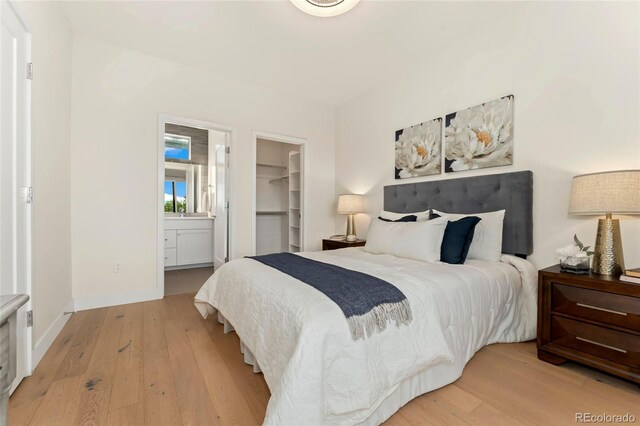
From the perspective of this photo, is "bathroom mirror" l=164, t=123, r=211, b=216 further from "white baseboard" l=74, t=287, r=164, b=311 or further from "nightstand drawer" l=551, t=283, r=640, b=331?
"nightstand drawer" l=551, t=283, r=640, b=331

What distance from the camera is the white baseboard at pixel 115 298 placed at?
274 centimetres

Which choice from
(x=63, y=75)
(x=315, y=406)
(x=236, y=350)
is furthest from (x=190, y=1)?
(x=315, y=406)

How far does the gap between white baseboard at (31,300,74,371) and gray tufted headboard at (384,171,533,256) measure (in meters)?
3.27

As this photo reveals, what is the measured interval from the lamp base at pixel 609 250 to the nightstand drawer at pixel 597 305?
202 mm

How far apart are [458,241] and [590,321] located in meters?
0.84

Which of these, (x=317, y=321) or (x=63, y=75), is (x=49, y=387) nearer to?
(x=317, y=321)

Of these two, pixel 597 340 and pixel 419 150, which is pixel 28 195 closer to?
pixel 419 150

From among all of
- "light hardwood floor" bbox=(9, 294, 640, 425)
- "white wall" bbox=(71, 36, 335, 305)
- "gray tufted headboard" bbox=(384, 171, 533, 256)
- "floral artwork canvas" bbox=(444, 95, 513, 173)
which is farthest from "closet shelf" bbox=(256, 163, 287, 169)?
"light hardwood floor" bbox=(9, 294, 640, 425)

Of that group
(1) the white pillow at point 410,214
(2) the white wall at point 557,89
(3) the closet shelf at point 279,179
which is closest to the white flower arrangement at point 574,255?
(2) the white wall at point 557,89

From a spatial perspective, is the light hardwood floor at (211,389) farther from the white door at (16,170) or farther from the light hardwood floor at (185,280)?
the light hardwood floor at (185,280)

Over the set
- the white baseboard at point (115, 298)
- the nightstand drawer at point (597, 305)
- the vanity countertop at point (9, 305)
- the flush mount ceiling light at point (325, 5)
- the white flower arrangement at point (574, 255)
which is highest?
the flush mount ceiling light at point (325, 5)

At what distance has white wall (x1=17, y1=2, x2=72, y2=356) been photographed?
5.95ft

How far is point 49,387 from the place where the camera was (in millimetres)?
1523

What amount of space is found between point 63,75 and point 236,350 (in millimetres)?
2781
